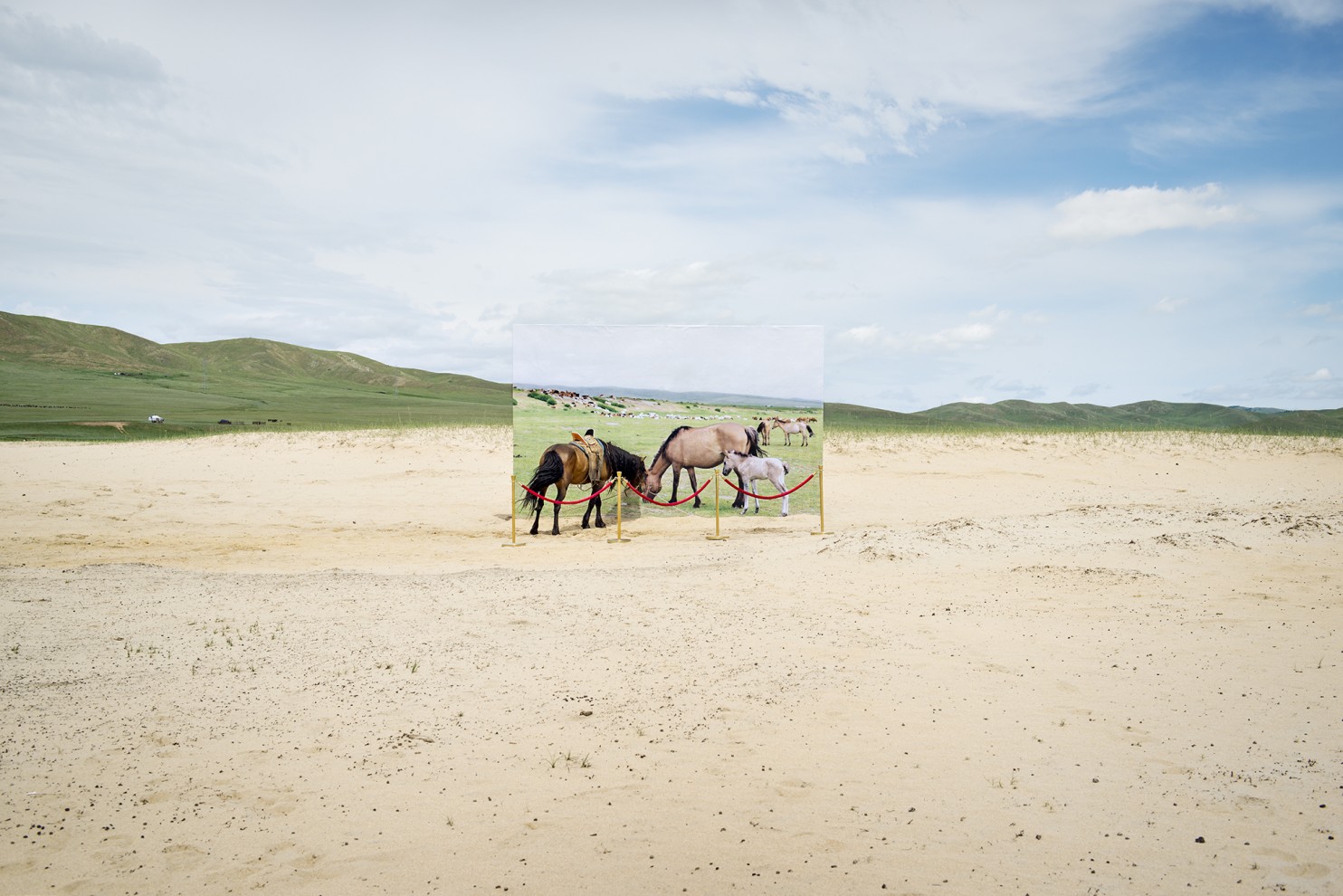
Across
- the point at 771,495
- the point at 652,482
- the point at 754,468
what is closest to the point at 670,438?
the point at 652,482

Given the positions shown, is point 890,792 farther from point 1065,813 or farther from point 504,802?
point 504,802

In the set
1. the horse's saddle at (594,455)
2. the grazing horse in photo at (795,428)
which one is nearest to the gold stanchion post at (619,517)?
the horse's saddle at (594,455)

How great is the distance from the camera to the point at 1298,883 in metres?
3.65

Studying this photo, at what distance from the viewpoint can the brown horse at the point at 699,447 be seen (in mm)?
15312

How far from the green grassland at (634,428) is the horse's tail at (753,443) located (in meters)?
0.13

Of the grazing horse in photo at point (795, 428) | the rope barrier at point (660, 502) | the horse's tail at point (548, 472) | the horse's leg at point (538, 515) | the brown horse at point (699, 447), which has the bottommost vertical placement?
the horse's leg at point (538, 515)

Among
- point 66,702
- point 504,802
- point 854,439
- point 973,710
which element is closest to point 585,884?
point 504,802

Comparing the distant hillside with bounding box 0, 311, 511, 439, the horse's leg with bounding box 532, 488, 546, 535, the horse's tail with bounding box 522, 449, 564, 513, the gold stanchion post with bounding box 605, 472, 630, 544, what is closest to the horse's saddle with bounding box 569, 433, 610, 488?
the gold stanchion post with bounding box 605, 472, 630, 544

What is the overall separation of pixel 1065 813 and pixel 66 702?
642 cm

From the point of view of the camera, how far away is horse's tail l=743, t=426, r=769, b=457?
1534 cm

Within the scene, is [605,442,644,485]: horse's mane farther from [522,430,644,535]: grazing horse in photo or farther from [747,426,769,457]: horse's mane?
[747,426,769,457]: horse's mane

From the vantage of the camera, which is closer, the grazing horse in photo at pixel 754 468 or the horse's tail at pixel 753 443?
the horse's tail at pixel 753 443

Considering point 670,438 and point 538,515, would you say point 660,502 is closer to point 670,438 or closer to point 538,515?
point 670,438

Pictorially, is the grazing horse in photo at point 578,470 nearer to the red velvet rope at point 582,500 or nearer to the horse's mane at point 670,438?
the red velvet rope at point 582,500
